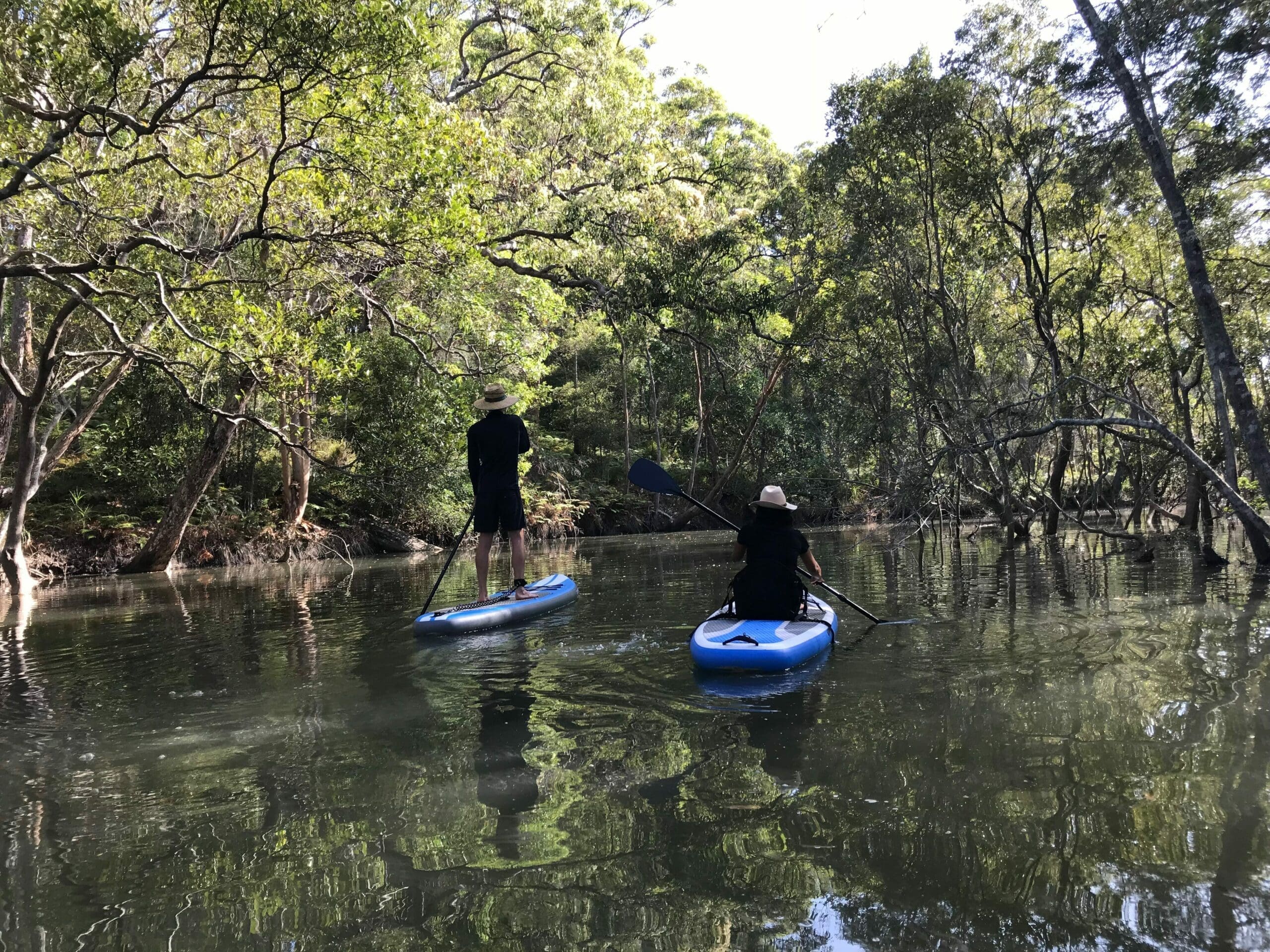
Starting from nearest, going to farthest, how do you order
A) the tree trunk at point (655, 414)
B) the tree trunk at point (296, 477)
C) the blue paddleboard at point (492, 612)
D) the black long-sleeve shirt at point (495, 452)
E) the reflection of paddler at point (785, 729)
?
the reflection of paddler at point (785, 729) → the blue paddleboard at point (492, 612) → the black long-sleeve shirt at point (495, 452) → the tree trunk at point (296, 477) → the tree trunk at point (655, 414)

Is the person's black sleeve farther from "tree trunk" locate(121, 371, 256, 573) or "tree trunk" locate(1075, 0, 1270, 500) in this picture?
"tree trunk" locate(121, 371, 256, 573)

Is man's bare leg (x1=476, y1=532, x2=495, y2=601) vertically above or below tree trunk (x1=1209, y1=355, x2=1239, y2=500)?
below

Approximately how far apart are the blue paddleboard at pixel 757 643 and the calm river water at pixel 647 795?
153 millimetres

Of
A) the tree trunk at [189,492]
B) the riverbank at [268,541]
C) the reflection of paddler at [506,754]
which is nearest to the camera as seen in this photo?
the reflection of paddler at [506,754]

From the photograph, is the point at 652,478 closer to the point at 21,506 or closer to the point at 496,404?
the point at 496,404

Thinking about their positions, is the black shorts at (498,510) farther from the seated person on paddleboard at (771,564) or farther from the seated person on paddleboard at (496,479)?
the seated person on paddleboard at (771,564)

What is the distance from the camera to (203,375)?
36.7ft

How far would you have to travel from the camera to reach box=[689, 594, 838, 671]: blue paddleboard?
188 inches

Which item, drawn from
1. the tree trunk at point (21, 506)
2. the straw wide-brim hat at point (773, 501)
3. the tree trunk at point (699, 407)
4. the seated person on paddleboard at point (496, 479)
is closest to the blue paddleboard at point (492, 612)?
the seated person on paddleboard at point (496, 479)

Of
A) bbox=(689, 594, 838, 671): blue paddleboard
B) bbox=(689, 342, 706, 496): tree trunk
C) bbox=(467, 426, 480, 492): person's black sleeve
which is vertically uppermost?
bbox=(689, 342, 706, 496): tree trunk

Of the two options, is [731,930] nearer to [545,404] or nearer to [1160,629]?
[1160,629]

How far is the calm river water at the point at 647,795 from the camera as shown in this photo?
2.05 m

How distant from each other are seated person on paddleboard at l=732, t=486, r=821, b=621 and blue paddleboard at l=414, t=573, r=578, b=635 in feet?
7.15

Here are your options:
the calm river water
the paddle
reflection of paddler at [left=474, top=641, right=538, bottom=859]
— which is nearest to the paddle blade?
the paddle
